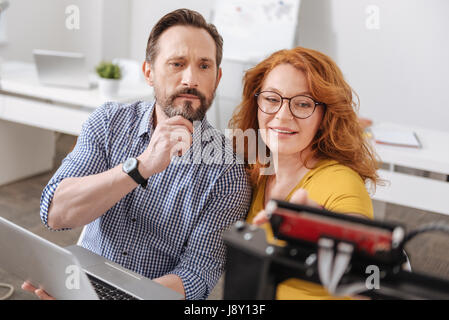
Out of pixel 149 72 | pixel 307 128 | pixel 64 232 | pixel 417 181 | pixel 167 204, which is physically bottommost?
pixel 64 232

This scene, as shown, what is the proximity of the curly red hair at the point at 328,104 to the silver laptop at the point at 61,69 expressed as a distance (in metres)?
1.83

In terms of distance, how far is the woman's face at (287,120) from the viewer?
4.26 feet

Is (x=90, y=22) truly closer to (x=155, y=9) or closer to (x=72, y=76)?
(x=155, y=9)

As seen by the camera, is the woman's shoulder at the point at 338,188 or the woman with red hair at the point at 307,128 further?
the woman with red hair at the point at 307,128

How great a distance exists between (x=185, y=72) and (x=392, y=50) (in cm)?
354

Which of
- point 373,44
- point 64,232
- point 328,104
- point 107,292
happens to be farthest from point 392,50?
point 107,292

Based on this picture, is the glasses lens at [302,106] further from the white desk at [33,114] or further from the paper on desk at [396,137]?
the white desk at [33,114]

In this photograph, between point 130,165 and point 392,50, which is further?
point 392,50

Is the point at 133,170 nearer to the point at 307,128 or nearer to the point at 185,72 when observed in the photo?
the point at 185,72

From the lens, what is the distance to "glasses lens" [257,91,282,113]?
1312 mm

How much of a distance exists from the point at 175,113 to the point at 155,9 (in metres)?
4.21

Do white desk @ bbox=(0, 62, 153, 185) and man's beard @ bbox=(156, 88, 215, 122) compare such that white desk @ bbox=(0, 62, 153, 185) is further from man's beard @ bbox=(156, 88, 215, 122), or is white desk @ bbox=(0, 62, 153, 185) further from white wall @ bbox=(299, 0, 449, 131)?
white wall @ bbox=(299, 0, 449, 131)

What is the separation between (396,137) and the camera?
257 centimetres

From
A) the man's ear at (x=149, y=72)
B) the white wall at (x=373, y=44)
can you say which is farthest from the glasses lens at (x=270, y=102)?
the white wall at (x=373, y=44)
